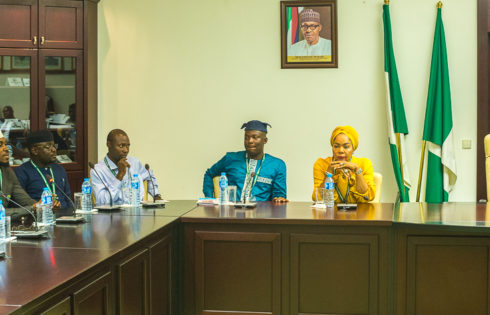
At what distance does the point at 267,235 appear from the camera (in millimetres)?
3090

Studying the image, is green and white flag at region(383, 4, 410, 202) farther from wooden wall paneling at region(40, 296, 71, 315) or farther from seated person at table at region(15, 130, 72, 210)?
wooden wall paneling at region(40, 296, 71, 315)

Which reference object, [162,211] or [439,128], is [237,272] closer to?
[162,211]

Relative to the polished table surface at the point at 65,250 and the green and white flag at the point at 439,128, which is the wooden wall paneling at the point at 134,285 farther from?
the green and white flag at the point at 439,128

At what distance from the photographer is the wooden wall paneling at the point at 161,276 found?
8.89ft

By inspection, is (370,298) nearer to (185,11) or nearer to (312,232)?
(312,232)

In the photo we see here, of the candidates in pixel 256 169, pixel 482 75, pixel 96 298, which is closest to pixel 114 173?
pixel 256 169

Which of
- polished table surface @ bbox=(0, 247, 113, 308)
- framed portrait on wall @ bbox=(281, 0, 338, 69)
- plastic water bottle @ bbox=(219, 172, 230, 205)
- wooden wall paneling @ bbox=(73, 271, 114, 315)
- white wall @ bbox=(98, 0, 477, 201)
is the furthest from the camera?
framed portrait on wall @ bbox=(281, 0, 338, 69)

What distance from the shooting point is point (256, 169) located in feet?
13.8

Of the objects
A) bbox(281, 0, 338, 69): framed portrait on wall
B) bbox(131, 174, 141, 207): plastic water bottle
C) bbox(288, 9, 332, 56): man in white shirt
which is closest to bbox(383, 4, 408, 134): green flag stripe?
bbox(281, 0, 338, 69): framed portrait on wall

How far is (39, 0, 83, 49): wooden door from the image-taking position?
16.5ft

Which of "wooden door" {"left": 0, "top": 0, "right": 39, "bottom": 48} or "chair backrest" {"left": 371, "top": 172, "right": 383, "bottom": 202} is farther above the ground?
"wooden door" {"left": 0, "top": 0, "right": 39, "bottom": 48}

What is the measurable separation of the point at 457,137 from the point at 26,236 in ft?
13.3

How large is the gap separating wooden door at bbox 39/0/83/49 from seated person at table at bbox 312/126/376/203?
2.71 meters

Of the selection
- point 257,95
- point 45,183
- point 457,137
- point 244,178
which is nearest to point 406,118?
point 457,137
